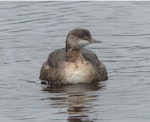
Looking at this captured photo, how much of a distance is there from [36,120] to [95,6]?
42.1 ft

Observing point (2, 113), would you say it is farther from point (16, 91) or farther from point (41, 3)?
point (41, 3)

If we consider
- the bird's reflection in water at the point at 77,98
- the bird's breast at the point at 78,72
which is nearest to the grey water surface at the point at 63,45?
the bird's reflection in water at the point at 77,98

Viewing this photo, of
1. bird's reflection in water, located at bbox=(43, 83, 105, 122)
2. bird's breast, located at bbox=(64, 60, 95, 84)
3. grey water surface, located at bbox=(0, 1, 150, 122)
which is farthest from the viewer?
bird's breast, located at bbox=(64, 60, 95, 84)

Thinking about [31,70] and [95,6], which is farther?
[95,6]

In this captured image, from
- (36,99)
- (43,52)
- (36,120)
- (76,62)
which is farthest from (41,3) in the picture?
(36,120)

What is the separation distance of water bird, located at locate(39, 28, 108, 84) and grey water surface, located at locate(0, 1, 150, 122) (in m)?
0.29

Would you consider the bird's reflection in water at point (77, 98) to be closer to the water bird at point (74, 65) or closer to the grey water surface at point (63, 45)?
the grey water surface at point (63, 45)

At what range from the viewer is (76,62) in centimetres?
2262

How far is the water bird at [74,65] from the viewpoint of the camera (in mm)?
22312

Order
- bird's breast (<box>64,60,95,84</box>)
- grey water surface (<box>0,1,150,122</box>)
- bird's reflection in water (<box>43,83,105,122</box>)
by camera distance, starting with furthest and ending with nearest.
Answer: bird's breast (<box>64,60,95,84</box>), grey water surface (<box>0,1,150,122</box>), bird's reflection in water (<box>43,83,105,122</box>)

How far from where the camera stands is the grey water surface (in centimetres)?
1908

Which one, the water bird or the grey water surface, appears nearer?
the grey water surface

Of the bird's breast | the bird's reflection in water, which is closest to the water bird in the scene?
the bird's breast

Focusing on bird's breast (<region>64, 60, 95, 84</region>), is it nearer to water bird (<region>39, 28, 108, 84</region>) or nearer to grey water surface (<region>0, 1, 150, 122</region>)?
water bird (<region>39, 28, 108, 84</region>)
